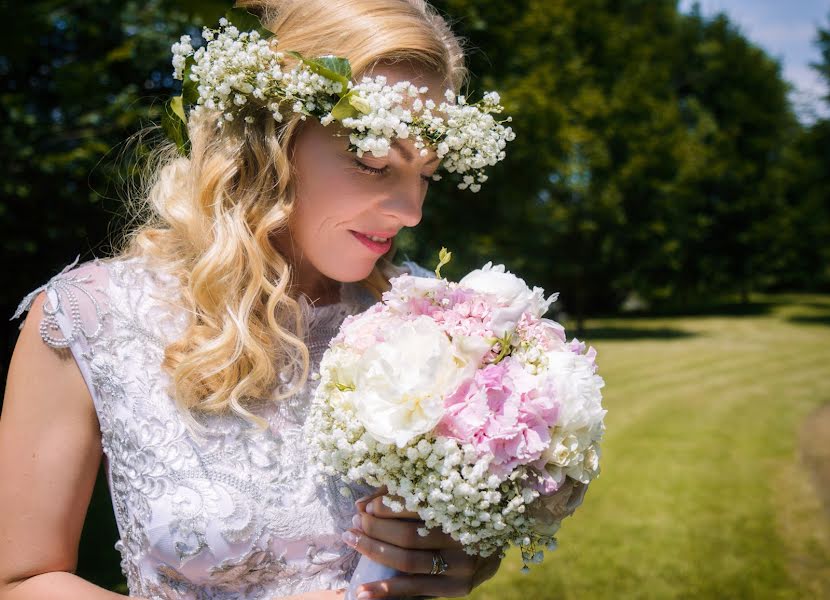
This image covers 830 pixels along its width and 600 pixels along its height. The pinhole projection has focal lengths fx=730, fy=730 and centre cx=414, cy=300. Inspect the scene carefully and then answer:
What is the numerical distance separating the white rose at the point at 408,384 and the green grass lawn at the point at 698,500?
5.78 meters

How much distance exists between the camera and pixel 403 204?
7.52 ft

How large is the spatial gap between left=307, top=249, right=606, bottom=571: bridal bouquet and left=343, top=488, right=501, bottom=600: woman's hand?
9cm

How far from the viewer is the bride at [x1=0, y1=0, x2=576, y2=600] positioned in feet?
6.45

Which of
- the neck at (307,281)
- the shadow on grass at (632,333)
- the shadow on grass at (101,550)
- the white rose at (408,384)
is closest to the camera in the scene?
the white rose at (408,384)

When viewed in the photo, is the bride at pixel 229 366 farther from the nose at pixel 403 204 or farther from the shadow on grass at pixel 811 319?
the shadow on grass at pixel 811 319

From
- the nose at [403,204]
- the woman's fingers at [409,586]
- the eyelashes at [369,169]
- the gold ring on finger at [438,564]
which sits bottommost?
the woman's fingers at [409,586]

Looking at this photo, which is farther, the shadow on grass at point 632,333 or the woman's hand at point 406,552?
the shadow on grass at point 632,333

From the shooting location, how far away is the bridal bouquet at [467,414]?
1.65 metres

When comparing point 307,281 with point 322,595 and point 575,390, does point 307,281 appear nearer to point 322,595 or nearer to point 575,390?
point 322,595

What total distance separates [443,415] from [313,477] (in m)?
0.77

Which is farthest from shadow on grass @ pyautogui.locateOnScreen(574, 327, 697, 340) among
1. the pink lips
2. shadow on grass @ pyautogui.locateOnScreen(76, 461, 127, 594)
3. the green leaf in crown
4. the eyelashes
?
the green leaf in crown

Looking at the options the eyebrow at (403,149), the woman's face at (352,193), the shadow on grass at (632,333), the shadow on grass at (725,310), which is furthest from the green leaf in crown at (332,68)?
the shadow on grass at (725,310)

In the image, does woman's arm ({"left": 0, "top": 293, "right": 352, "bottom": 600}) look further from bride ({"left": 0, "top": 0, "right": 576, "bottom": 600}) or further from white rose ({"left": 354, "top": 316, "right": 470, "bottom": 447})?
white rose ({"left": 354, "top": 316, "right": 470, "bottom": 447})

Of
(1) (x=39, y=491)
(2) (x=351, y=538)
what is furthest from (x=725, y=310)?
(1) (x=39, y=491)
